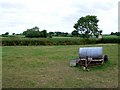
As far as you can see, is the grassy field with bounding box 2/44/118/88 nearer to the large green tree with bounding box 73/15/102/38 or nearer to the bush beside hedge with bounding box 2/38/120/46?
the bush beside hedge with bounding box 2/38/120/46

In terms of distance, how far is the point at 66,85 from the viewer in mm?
9180

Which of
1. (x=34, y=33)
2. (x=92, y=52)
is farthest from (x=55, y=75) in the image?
(x=34, y=33)

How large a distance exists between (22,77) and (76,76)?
2139mm

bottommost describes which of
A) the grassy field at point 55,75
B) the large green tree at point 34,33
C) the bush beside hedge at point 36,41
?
the grassy field at point 55,75

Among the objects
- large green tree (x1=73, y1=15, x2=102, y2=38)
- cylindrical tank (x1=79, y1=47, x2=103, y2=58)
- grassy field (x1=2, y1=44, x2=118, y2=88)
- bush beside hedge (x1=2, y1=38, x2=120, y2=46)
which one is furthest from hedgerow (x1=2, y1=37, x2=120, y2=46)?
large green tree (x1=73, y1=15, x2=102, y2=38)

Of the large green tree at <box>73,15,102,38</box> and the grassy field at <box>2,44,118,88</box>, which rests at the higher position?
the large green tree at <box>73,15,102,38</box>

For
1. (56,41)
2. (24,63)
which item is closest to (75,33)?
(56,41)

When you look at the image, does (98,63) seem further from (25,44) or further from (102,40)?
(102,40)

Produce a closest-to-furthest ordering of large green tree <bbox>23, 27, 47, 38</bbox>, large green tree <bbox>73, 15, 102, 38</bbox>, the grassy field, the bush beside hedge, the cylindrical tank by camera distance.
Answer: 1. the grassy field
2. the cylindrical tank
3. the bush beside hedge
4. large green tree <bbox>23, 27, 47, 38</bbox>
5. large green tree <bbox>73, 15, 102, 38</bbox>

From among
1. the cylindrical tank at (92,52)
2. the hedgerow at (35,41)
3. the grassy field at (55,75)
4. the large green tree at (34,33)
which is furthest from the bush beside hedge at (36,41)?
the cylindrical tank at (92,52)

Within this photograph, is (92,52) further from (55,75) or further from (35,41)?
(35,41)

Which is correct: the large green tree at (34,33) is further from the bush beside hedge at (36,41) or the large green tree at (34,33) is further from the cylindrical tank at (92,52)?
the cylindrical tank at (92,52)

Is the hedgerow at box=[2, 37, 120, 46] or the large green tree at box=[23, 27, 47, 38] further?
the large green tree at box=[23, 27, 47, 38]

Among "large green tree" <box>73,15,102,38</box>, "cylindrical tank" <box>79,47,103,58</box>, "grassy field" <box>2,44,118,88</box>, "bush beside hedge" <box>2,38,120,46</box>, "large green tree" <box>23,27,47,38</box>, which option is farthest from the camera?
"large green tree" <box>73,15,102,38</box>
